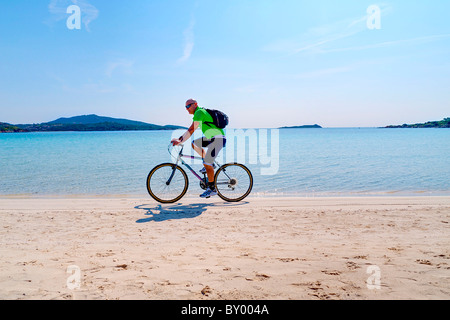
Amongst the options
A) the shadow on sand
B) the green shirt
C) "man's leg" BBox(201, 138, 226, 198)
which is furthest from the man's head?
the shadow on sand

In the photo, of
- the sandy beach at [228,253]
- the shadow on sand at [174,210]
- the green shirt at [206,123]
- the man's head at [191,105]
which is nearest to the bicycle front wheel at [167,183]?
the shadow on sand at [174,210]

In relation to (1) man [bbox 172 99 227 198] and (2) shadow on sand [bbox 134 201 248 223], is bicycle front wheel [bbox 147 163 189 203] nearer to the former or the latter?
(2) shadow on sand [bbox 134 201 248 223]

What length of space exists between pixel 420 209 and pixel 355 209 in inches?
57.1

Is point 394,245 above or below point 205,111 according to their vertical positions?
below

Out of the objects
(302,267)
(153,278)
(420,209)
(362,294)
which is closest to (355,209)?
(420,209)

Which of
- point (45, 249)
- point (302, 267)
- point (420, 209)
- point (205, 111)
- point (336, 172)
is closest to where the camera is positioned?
point (302, 267)

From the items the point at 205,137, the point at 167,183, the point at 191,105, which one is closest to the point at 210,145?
the point at 205,137

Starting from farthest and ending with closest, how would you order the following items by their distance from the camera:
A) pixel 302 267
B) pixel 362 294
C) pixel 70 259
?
pixel 70 259 → pixel 302 267 → pixel 362 294

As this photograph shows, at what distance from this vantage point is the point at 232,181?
837 centimetres

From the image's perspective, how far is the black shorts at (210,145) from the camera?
7891 millimetres

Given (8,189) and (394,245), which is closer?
(394,245)

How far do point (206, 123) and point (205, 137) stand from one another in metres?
0.37

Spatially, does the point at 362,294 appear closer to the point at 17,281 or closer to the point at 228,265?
the point at 228,265

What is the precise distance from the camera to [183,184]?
821cm
